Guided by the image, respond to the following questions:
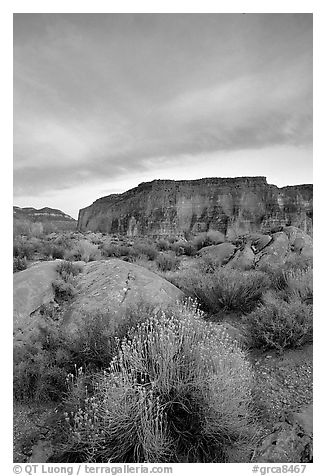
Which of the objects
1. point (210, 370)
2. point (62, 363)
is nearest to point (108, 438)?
point (210, 370)

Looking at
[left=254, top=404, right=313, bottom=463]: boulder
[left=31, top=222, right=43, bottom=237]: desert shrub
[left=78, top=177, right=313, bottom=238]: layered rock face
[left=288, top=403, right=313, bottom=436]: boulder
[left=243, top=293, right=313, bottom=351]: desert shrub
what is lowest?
[left=254, top=404, right=313, bottom=463]: boulder

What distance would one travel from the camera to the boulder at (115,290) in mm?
4383

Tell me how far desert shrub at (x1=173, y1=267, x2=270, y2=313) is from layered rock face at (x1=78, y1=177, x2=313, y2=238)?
34255mm

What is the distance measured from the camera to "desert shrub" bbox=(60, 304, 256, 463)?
2.45m

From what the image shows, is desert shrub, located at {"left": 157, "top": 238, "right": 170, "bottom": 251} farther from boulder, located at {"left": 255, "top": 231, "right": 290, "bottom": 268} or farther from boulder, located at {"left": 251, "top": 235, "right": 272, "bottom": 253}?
boulder, located at {"left": 255, "top": 231, "right": 290, "bottom": 268}

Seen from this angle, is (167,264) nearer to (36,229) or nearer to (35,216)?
(35,216)

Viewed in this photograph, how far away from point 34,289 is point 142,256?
4437mm

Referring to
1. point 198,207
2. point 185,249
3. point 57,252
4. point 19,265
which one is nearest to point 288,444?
point 19,265

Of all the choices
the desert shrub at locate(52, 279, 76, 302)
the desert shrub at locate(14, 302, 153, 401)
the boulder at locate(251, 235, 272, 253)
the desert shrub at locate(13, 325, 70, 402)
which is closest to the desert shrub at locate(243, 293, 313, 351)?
the desert shrub at locate(14, 302, 153, 401)

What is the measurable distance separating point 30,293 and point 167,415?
2.71 meters

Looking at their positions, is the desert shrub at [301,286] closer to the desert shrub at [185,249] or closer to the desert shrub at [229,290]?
the desert shrub at [229,290]

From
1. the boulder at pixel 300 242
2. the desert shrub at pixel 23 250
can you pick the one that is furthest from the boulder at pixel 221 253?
the desert shrub at pixel 23 250

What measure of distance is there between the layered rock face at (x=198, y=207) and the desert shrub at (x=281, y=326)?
35.6 metres
